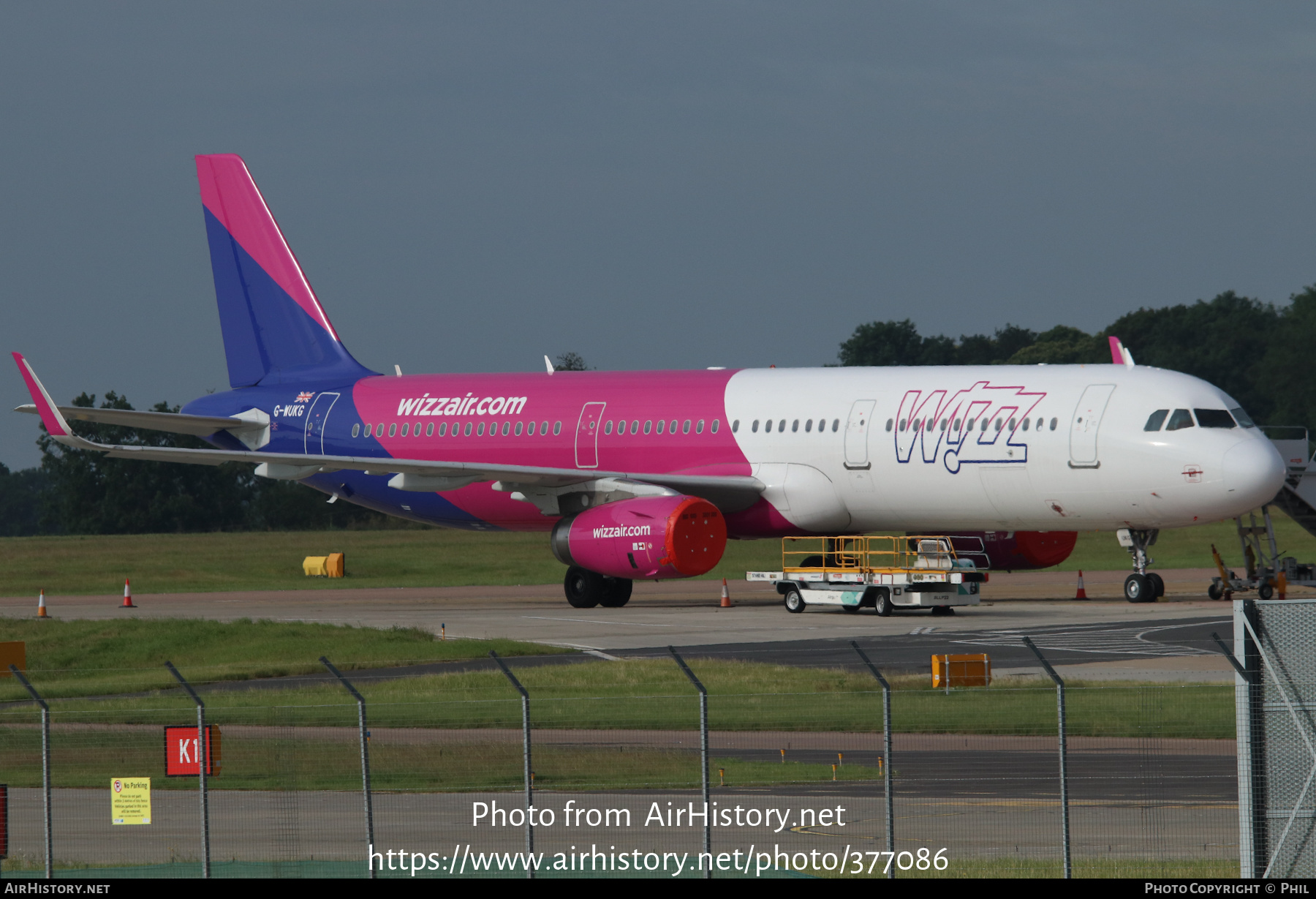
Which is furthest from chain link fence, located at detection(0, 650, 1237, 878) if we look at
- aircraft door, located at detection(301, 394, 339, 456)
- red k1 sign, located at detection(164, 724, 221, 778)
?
aircraft door, located at detection(301, 394, 339, 456)

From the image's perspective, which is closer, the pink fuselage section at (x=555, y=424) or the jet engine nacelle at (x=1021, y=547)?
the pink fuselage section at (x=555, y=424)

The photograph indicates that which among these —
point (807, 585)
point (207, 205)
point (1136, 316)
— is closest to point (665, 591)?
point (807, 585)

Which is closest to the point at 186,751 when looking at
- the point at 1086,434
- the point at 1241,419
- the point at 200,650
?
the point at 200,650

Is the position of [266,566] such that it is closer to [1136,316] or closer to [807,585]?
[807,585]

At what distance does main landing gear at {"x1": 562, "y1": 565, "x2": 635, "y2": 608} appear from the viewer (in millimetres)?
37781

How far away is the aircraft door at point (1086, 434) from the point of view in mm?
32188

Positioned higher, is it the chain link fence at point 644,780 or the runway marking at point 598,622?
the runway marking at point 598,622

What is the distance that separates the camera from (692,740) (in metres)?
19.0

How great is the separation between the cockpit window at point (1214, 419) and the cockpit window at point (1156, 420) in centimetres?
59

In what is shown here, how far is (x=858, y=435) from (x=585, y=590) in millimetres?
6953

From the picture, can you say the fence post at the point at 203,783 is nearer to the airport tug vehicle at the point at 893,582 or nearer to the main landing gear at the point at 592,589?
the airport tug vehicle at the point at 893,582

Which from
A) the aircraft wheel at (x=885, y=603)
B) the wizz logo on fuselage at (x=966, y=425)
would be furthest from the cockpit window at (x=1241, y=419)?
the aircraft wheel at (x=885, y=603)

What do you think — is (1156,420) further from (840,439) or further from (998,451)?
(840,439)

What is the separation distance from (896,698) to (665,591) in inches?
981
